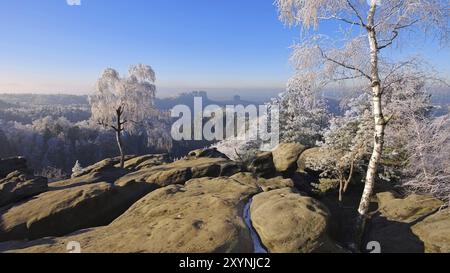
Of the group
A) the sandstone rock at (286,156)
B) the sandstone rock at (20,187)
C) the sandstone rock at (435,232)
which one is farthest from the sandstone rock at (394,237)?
the sandstone rock at (20,187)

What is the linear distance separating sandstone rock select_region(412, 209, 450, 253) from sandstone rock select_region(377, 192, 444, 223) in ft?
3.70

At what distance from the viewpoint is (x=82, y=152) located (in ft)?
421

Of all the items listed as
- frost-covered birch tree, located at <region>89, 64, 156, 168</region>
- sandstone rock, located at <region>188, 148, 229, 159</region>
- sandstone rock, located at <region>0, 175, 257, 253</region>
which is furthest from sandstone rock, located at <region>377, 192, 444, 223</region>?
frost-covered birch tree, located at <region>89, 64, 156, 168</region>

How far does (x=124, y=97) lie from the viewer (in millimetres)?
29812

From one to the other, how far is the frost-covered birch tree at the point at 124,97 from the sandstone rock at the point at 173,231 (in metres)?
19.9

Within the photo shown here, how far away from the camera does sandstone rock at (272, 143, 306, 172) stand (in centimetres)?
2394

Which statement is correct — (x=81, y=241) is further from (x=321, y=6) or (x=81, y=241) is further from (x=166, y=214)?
(x=321, y=6)

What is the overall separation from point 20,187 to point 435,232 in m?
16.0

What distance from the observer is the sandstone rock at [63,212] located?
10922 millimetres

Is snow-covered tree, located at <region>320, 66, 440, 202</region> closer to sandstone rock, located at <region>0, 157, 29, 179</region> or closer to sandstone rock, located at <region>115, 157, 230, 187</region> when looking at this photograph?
sandstone rock, located at <region>115, 157, 230, 187</region>

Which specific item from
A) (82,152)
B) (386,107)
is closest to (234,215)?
(386,107)

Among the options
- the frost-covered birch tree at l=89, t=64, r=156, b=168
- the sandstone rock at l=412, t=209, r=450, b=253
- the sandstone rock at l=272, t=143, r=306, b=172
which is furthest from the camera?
the frost-covered birch tree at l=89, t=64, r=156, b=168

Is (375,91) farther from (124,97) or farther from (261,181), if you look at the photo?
(124,97)

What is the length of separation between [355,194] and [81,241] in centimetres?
1775
